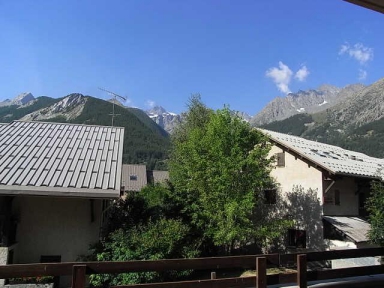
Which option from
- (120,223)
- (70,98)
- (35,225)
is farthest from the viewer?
(70,98)

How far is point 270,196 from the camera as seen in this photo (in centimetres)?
2362

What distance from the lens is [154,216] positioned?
15836mm

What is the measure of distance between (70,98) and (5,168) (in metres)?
119

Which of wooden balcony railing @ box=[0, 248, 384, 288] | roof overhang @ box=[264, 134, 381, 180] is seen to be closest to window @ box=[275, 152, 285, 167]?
roof overhang @ box=[264, 134, 381, 180]

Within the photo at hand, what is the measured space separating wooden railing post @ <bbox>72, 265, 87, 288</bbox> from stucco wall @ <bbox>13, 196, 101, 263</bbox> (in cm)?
625

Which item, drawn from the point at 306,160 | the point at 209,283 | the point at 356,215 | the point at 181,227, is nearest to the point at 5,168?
the point at 181,227

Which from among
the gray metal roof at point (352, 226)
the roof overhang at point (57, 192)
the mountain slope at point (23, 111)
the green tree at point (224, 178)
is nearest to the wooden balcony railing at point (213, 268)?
the roof overhang at point (57, 192)

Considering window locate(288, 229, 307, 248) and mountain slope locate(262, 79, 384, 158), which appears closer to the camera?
window locate(288, 229, 307, 248)

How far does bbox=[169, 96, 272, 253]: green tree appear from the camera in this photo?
17.2 m

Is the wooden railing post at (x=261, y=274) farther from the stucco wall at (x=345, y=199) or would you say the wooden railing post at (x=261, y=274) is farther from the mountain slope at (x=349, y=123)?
the mountain slope at (x=349, y=123)

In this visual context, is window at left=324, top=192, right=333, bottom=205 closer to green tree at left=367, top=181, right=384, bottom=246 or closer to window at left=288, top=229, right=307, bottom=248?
window at left=288, top=229, right=307, bottom=248

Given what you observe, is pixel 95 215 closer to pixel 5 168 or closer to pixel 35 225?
pixel 35 225

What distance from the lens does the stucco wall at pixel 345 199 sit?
20922 millimetres

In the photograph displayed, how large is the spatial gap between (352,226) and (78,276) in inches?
715
